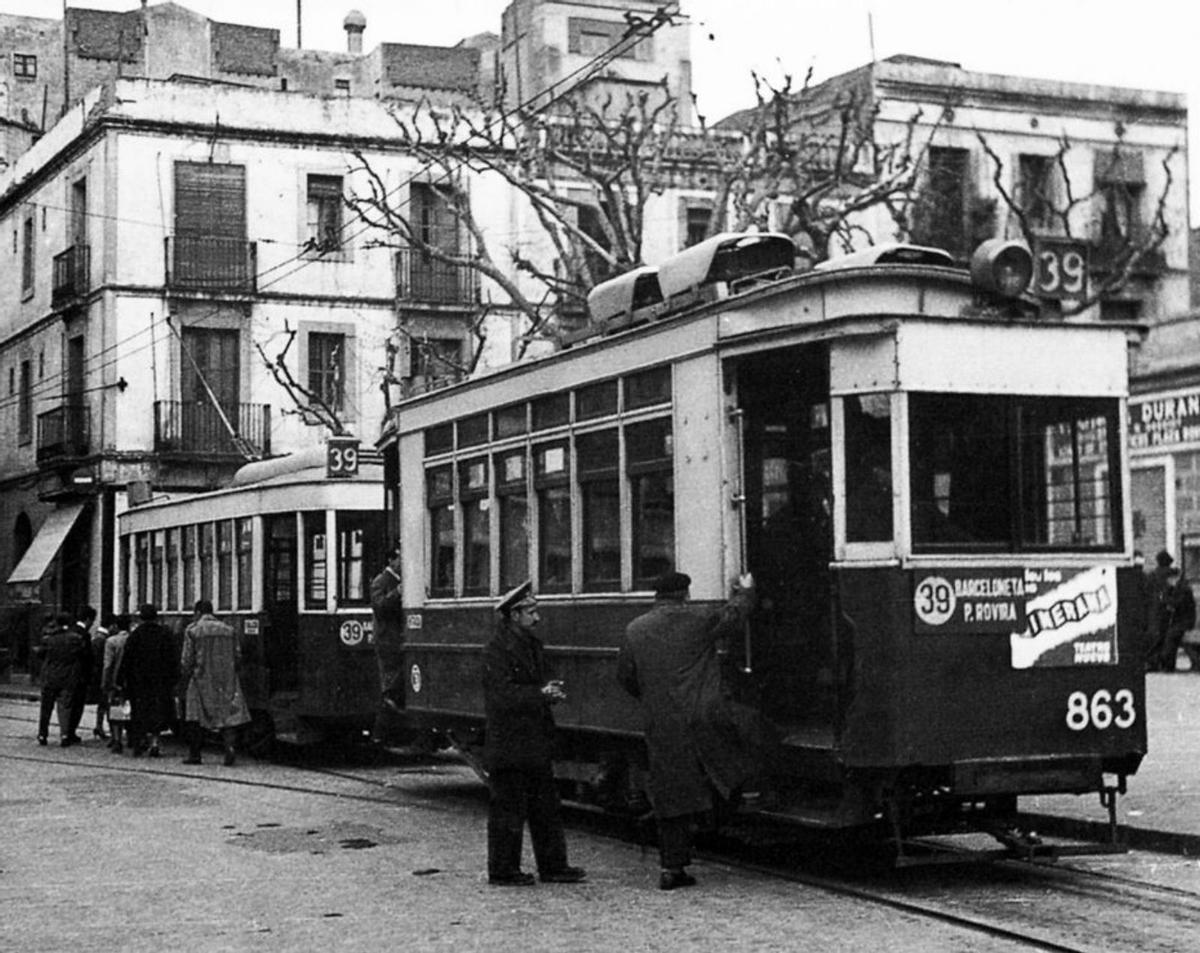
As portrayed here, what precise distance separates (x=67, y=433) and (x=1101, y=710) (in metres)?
33.1

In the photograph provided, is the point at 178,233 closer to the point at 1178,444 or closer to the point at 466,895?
the point at 1178,444

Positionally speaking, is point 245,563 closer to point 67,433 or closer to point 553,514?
point 553,514

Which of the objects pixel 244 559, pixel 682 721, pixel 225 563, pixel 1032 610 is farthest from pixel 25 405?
pixel 1032 610

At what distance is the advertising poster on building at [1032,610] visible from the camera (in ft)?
34.5

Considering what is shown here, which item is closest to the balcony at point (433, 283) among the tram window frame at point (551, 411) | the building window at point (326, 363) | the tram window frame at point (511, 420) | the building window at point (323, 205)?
the building window at point (323, 205)

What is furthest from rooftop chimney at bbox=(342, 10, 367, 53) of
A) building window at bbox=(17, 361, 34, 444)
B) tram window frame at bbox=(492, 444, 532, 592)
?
tram window frame at bbox=(492, 444, 532, 592)

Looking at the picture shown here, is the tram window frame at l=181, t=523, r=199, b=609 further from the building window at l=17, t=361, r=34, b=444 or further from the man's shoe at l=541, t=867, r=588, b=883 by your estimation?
the building window at l=17, t=361, r=34, b=444

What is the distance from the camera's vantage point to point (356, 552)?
20.2m

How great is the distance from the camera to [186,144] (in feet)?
132

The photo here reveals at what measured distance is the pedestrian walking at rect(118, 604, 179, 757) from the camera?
21.8 m

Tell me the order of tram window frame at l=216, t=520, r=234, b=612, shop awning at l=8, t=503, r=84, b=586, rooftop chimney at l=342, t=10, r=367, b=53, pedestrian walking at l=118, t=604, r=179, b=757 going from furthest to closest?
rooftop chimney at l=342, t=10, r=367, b=53 → shop awning at l=8, t=503, r=84, b=586 → tram window frame at l=216, t=520, r=234, b=612 → pedestrian walking at l=118, t=604, r=179, b=757

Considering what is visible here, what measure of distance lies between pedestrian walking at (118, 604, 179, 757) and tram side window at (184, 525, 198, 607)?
5.42 feet

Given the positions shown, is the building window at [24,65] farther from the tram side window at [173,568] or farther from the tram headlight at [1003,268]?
the tram headlight at [1003,268]

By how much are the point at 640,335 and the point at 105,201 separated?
2952 centimetres
